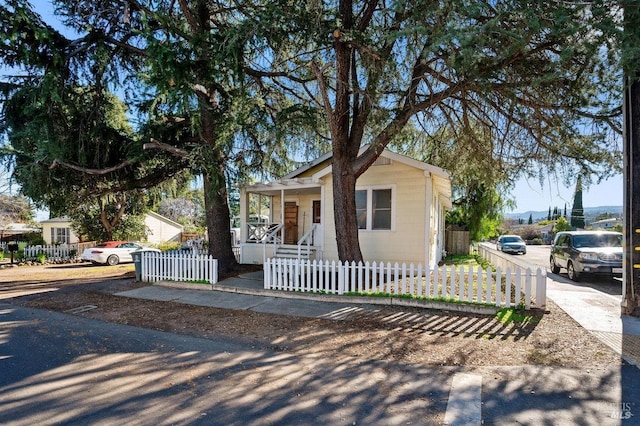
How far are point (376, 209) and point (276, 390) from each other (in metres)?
9.06

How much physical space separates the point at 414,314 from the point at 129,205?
75.0 ft

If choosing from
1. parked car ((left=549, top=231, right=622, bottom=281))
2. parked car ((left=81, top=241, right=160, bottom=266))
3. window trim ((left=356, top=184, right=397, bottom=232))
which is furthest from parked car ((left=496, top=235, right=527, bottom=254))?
parked car ((left=81, top=241, right=160, bottom=266))

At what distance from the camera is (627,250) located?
6.79 metres

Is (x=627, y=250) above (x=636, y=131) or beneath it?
beneath

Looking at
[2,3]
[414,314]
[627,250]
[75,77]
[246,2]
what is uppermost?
[246,2]

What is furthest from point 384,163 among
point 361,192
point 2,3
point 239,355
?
point 2,3

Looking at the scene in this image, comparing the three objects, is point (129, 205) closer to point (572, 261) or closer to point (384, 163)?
point (384, 163)

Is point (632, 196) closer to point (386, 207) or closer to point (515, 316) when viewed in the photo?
point (515, 316)

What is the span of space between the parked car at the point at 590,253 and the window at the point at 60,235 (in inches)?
1331

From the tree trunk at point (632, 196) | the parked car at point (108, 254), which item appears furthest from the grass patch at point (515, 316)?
the parked car at point (108, 254)

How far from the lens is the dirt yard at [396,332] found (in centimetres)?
495

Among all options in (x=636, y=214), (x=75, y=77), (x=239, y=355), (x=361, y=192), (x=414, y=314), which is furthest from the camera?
(x=361, y=192)

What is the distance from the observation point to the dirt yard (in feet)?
16.2

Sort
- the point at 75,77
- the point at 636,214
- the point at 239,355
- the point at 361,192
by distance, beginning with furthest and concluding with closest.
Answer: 1. the point at 361,192
2. the point at 75,77
3. the point at 636,214
4. the point at 239,355
